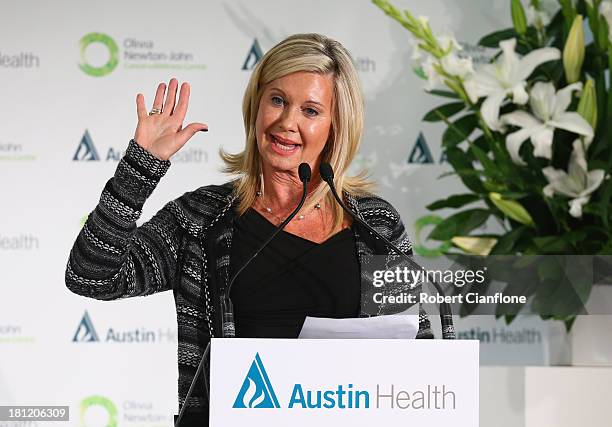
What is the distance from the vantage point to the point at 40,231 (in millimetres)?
3354

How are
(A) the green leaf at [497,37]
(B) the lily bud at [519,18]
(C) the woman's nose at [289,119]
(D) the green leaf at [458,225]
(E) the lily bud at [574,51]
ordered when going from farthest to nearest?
(A) the green leaf at [497,37], (D) the green leaf at [458,225], (B) the lily bud at [519,18], (E) the lily bud at [574,51], (C) the woman's nose at [289,119]

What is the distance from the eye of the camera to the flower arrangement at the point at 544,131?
77.4 inches

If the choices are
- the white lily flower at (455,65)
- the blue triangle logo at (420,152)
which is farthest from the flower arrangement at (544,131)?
the blue triangle logo at (420,152)

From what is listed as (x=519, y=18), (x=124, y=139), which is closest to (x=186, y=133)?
(x=519, y=18)

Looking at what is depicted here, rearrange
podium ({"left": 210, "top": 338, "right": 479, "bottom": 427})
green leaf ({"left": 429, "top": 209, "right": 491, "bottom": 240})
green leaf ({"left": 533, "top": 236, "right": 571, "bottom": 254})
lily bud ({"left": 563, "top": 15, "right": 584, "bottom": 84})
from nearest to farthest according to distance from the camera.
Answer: podium ({"left": 210, "top": 338, "right": 479, "bottom": 427}) → green leaf ({"left": 533, "top": 236, "right": 571, "bottom": 254}) → lily bud ({"left": 563, "top": 15, "right": 584, "bottom": 84}) → green leaf ({"left": 429, "top": 209, "right": 491, "bottom": 240})

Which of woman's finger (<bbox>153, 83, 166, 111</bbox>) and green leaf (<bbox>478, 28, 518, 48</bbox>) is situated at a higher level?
green leaf (<bbox>478, 28, 518, 48</bbox>)

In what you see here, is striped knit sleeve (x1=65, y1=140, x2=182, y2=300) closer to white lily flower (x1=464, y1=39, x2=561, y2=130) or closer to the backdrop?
white lily flower (x1=464, y1=39, x2=561, y2=130)

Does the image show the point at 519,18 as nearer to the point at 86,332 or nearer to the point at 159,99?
the point at 159,99

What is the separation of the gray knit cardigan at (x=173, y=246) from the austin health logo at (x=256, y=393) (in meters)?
0.42

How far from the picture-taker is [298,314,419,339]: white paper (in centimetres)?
134

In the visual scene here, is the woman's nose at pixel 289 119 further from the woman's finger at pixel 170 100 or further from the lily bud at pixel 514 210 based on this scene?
the lily bud at pixel 514 210

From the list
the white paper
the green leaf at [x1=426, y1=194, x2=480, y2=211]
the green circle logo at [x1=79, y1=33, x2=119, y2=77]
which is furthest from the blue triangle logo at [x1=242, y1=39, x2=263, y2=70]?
the white paper

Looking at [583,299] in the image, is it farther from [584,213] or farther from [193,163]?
[193,163]

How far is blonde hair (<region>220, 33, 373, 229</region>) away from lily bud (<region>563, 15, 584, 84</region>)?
521mm
